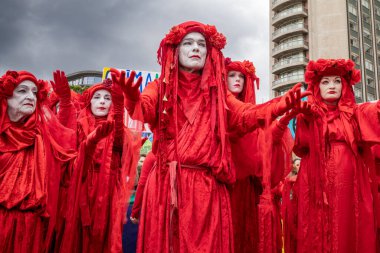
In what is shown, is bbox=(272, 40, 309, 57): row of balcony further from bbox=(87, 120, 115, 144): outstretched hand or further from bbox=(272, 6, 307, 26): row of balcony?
bbox=(87, 120, 115, 144): outstretched hand

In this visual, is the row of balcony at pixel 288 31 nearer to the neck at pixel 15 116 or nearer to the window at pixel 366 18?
the window at pixel 366 18

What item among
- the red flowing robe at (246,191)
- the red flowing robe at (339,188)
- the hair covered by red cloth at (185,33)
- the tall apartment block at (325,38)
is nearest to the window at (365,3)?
the tall apartment block at (325,38)

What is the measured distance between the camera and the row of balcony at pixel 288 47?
36688mm

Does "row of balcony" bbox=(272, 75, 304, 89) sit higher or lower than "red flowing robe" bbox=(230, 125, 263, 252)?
higher

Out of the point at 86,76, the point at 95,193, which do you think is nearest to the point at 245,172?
the point at 95,193

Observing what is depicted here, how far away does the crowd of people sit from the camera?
9.21ft

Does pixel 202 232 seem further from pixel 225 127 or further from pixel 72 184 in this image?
pixel 72 184

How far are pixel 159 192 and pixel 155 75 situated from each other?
20.5 ft

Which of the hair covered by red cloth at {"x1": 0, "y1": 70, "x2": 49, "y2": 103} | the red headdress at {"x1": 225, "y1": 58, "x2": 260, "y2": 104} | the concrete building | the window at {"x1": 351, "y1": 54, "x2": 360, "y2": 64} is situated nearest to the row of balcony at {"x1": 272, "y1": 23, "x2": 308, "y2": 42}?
the window at {"x1": 351, "y1": 54, "x2": 360, "y2": 64}

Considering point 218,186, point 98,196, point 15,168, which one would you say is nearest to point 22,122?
point 15,168

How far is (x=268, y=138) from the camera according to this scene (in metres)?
2.94

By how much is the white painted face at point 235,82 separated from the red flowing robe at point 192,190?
1.33 meters

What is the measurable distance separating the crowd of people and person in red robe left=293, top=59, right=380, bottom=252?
0.4 inches

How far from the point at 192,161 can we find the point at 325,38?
35843mm
